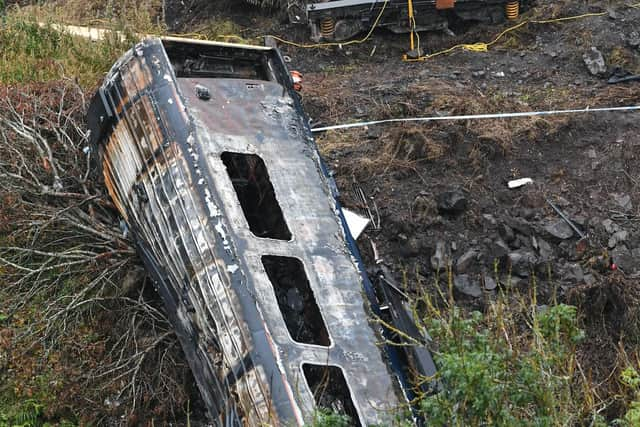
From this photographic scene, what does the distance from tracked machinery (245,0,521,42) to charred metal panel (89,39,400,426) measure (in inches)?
177

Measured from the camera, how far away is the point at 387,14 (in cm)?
1094

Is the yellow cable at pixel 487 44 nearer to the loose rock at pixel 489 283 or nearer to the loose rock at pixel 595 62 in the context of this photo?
the loose rock at pixel 595 62

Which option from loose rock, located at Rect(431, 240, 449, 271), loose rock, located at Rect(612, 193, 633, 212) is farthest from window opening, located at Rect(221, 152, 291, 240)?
loose rock, located at Rect(612, 193, 633, 212)

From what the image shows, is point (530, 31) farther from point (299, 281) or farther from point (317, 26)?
point (299, 281)

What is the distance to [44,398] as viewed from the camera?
6.40 m

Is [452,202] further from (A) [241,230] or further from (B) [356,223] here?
(A) [241,230]

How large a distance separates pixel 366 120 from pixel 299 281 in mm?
4033

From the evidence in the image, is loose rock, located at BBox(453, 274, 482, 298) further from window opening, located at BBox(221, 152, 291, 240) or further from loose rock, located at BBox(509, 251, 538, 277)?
window opening, located at BBox(221, 152, 291, 240)

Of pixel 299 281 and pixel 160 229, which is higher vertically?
pixel 160 229

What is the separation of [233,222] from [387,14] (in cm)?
668

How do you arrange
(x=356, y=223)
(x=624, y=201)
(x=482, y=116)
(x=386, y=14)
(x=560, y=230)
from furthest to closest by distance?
(x=386, y=14) → (x=482, y=116) → (x=624, y=201) → (x=560, y=230) → (x=356, y=223)

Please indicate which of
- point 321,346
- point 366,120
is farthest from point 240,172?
point 366,120

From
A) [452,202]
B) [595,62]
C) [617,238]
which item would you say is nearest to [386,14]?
[595,62]

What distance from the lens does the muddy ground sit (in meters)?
7.04
